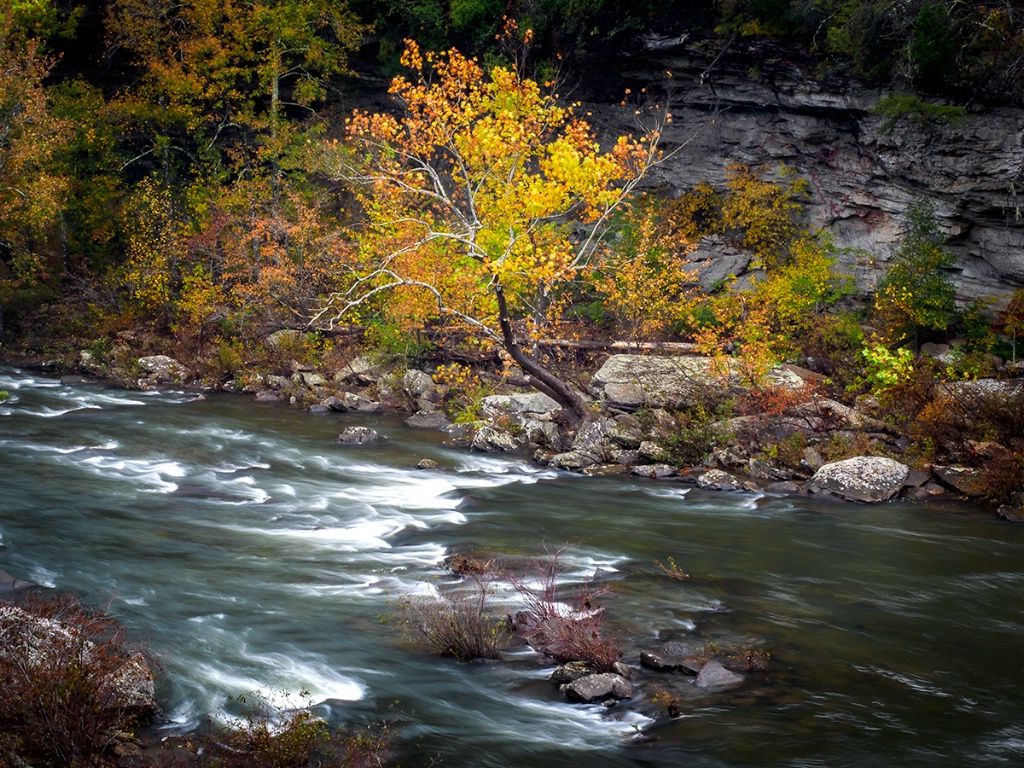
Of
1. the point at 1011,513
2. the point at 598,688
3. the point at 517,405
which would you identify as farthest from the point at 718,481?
the point at 598,688

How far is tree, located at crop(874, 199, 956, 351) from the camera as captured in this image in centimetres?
1828

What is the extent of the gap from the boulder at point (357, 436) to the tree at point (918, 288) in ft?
38.8

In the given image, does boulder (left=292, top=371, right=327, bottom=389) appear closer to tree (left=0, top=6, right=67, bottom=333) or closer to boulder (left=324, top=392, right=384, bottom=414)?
boulder (left=324, top=392, right=384, bottom=414)

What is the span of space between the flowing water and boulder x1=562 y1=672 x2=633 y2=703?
0.13 m

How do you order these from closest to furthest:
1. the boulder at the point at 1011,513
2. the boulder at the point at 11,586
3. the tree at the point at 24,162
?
the boulder at the point at 11,586 → the boulder at the point at 1011,513 → the tree at the point at 24,162

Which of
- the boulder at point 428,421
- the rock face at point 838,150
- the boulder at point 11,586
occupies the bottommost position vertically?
the boulder at point 428,421

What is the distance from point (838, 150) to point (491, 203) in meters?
11.1

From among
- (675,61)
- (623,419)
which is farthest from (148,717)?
(675,61)

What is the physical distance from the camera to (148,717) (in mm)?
6199

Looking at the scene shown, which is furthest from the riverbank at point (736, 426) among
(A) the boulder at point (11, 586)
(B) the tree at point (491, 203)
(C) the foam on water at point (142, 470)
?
(A) the boulder at point (11, 586)

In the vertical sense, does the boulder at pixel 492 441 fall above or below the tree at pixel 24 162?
below

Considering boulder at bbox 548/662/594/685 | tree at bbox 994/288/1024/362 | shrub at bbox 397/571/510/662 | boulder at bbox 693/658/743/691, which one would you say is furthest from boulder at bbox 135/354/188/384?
tree at bbox 994/288/1024/362

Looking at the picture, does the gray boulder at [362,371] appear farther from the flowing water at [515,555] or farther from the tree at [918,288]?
the tree at [918,288]

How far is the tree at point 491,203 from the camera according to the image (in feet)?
47.4
